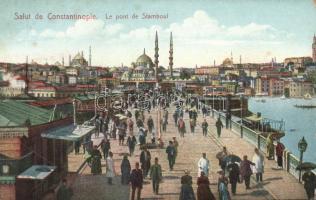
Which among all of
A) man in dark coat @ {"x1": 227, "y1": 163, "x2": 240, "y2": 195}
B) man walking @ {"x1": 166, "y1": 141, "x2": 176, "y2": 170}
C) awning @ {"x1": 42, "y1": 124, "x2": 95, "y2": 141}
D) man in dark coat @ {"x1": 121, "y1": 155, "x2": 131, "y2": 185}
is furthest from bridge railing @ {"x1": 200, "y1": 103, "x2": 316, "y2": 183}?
awning @ {"x1": 42, "y1": 124, "x2": 95, "y2": 141}

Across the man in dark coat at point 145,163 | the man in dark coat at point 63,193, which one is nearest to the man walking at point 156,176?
the man in dark coat at point 145,163

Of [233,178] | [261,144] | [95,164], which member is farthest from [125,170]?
[261,144]

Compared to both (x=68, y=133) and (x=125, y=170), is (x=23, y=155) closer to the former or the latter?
(x=68, y=133)

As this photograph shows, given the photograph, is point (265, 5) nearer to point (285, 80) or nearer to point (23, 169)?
→ point (23, 169)

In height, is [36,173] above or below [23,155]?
below

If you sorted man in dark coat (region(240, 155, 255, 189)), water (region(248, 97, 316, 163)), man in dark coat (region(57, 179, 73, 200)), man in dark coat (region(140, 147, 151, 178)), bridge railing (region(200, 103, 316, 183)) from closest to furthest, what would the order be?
man in dark coat (region(57, 179, 73, 200)), man in dark coat (region(240, 155, 255, 189)), man in dark coat (region(140, 147, 151, 178)), bridge railing (region(200, 103, 316, 183)), water (region(248, 97, 316, 163))

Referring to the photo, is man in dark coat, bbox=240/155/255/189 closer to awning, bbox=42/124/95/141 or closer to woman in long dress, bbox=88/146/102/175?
woman in long dress, bbox=88/146/102/175

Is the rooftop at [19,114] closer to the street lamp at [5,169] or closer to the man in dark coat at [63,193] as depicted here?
the street lamp at [5,169]

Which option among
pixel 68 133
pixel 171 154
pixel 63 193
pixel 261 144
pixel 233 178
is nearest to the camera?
pixel 63 193
